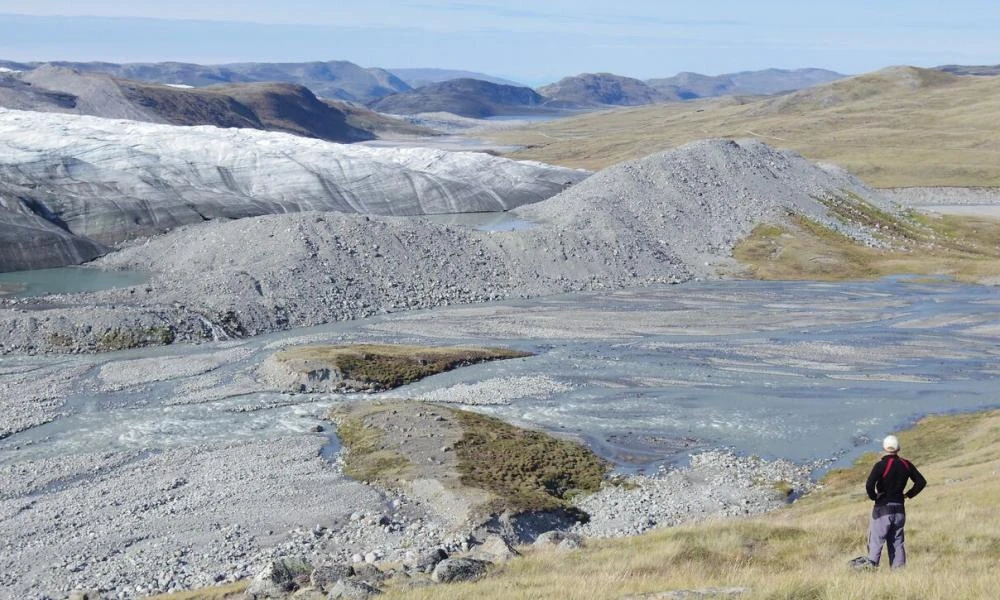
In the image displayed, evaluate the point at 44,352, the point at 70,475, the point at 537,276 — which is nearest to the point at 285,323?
the point at 44,352

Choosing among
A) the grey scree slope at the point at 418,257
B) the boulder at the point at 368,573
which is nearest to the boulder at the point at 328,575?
the boulder at the point at 368,573

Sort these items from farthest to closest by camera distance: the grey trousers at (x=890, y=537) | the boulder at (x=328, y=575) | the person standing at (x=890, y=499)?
1. the boulder at (x=328, y=575)
2. the grey trousers at (x=890, y=537)
3. the person standing at (x=890, y=499)

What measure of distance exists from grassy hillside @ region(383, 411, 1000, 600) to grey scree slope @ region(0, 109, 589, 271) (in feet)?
265

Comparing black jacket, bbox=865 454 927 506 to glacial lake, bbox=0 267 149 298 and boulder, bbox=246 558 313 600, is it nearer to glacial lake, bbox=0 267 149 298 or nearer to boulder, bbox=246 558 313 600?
boulder, bbox=246 558 313 600

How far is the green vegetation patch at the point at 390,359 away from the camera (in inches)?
2301

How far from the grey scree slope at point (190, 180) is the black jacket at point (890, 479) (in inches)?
3423

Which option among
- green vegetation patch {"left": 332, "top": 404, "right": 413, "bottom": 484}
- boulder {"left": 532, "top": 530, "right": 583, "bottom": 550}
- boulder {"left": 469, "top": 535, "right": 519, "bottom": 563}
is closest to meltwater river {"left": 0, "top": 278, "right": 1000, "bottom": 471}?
green vegetation patch {"left": 332, "top": 404, "right": 413, "bottom": 484}

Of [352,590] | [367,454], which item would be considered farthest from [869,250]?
[352,590]

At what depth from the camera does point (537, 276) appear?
88.1m

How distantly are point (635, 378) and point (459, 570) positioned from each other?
36852 mm

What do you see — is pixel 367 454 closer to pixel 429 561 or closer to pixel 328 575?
pixel 429 561

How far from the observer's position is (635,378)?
5956cm

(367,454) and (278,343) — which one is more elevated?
(278,343)

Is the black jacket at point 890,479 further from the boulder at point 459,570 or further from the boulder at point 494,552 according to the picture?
the boulder at point 494,552
